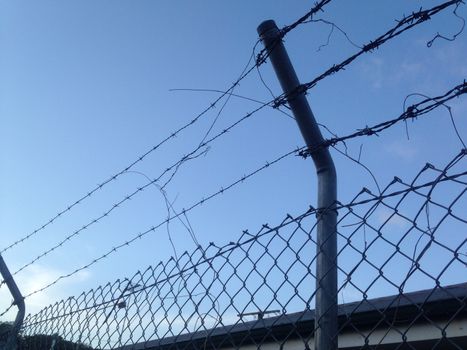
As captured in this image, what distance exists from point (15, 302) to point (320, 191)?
10.9 feet

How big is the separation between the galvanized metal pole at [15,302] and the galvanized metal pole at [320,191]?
10.5 ft

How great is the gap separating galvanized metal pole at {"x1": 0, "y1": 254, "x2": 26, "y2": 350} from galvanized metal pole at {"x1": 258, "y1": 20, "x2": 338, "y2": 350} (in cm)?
319

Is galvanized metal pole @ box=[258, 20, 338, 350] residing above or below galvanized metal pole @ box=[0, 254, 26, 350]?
below

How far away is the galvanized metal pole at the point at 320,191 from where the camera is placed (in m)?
1.96

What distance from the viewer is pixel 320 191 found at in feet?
7.25

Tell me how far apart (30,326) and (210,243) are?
244 cm

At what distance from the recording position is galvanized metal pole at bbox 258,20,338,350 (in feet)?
6.44

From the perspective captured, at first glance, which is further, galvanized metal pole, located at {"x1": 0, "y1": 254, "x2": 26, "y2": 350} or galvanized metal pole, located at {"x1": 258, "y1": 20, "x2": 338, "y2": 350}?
galvanized metal pole, located at {"x1": 0, "y1": 254, "x2": 26, "y2": 350}

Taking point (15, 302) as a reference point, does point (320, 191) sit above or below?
below

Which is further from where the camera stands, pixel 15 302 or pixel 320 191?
pixel 15 302

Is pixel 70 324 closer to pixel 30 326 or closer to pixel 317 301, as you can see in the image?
pixel 30 326

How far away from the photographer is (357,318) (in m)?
2.49

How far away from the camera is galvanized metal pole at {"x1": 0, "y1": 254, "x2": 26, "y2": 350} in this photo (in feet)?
13.6

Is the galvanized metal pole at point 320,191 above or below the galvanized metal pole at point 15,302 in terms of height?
below
